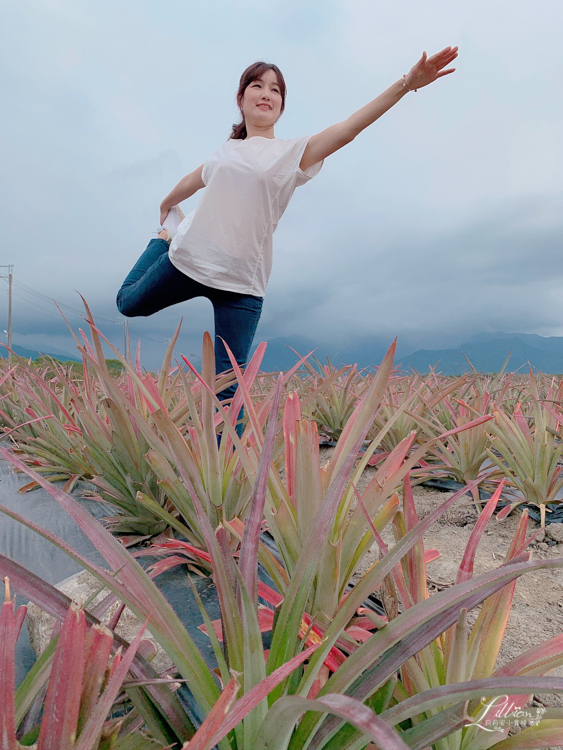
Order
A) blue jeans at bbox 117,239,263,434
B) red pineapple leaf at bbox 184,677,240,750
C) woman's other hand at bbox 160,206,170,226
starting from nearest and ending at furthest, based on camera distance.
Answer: red pineapple leaf at bbox 184,677,240,750 < blue jeans at bbox 117,239,263,434 < woman's other hand at bbox 160,206,170,226

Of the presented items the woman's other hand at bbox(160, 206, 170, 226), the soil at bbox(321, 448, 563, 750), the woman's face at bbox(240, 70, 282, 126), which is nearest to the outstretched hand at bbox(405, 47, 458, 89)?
the woman's face at bbox(240, 70, 282, 126)

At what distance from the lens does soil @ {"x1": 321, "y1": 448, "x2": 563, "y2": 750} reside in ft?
2.48

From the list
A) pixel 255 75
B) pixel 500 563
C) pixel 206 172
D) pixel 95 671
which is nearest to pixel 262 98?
pixel 255 75

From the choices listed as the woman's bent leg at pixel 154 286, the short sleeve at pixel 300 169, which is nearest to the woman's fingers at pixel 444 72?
the short sleeve at pixel 300 169

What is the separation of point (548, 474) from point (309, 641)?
37.8 inches

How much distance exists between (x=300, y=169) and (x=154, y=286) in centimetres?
63

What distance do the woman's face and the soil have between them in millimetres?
1389

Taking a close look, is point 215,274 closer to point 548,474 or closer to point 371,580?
point 548,474

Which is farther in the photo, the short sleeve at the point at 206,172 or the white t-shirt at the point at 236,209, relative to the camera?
the short sleeve at the point at 206,172

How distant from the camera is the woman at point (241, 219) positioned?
1.50 m

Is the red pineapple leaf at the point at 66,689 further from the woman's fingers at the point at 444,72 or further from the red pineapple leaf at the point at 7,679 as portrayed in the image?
the woman's fingers at the point at 444,72

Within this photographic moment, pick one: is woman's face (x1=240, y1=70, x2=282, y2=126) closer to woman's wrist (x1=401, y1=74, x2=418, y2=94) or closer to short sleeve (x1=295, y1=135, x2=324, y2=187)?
short sleeve (x1=295, y1=135, x2=324, y2=187)

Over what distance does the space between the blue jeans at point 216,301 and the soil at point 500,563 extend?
75 centimetres

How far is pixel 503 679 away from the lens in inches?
13.8
